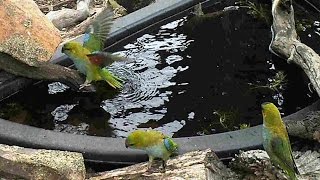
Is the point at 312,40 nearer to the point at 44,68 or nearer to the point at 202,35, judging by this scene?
the point at 202,35

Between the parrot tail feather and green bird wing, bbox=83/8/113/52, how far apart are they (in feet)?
0.43

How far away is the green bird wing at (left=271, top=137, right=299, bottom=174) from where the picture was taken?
2.30 m

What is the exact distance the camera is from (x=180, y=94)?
10.5 ft

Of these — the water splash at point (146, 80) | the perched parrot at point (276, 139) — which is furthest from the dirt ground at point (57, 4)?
the perched parrot at point (276, 139)

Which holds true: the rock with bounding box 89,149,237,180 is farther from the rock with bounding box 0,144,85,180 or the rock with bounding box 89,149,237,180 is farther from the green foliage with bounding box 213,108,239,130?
the green foliage with bounding box 213,108,239,130

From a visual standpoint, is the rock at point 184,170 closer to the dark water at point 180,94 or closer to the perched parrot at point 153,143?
the perched parrot at point 153,143

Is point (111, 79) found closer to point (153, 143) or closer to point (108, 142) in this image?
point (108, 142)

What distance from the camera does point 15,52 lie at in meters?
2.97

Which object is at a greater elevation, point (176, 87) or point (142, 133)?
point (142, 133)

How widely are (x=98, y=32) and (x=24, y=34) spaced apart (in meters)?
0.40

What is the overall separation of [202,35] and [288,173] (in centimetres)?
165

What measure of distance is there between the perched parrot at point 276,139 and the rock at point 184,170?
241mm

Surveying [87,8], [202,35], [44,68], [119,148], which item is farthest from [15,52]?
[87,8]

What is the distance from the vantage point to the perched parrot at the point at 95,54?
9.91 feet
